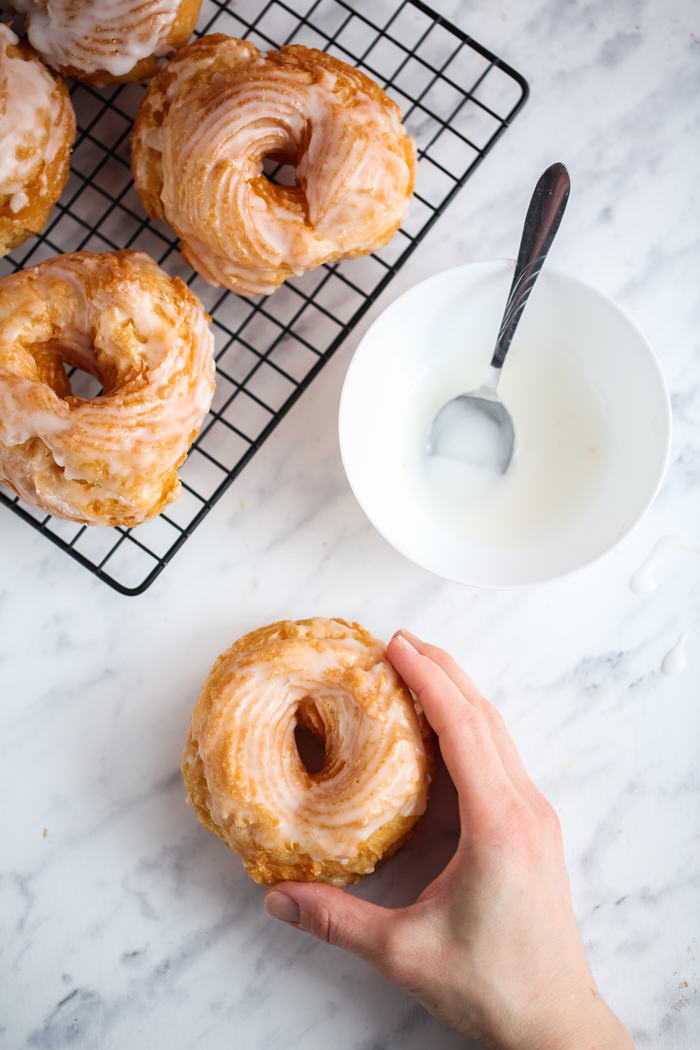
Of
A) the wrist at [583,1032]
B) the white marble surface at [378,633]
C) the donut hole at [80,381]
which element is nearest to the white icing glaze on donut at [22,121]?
the donut hole at [80,381]

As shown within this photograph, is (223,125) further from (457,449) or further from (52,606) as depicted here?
(52,606)

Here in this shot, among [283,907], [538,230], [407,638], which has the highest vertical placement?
[538,230]

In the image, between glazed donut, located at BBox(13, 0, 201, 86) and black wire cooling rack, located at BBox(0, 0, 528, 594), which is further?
black wire cooling rack, located at BBox(0, 0, 528, 594)

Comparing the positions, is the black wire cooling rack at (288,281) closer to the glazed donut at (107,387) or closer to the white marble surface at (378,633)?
the white marble surface at (378,633)

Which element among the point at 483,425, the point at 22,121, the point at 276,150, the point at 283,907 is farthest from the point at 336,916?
the point at 22,121

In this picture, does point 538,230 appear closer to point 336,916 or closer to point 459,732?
point 459,732

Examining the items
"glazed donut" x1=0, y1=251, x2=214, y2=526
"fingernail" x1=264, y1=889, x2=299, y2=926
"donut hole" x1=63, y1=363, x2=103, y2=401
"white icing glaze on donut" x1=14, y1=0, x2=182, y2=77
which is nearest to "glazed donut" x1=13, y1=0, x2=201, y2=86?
"white icing glaze on donut" x1=14, y1=0, x2=182, y2=77

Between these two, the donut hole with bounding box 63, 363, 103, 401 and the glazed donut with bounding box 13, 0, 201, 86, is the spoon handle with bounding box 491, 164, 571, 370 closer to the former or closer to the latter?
the glazed donut with bounding box 13, 0, 201, 86
